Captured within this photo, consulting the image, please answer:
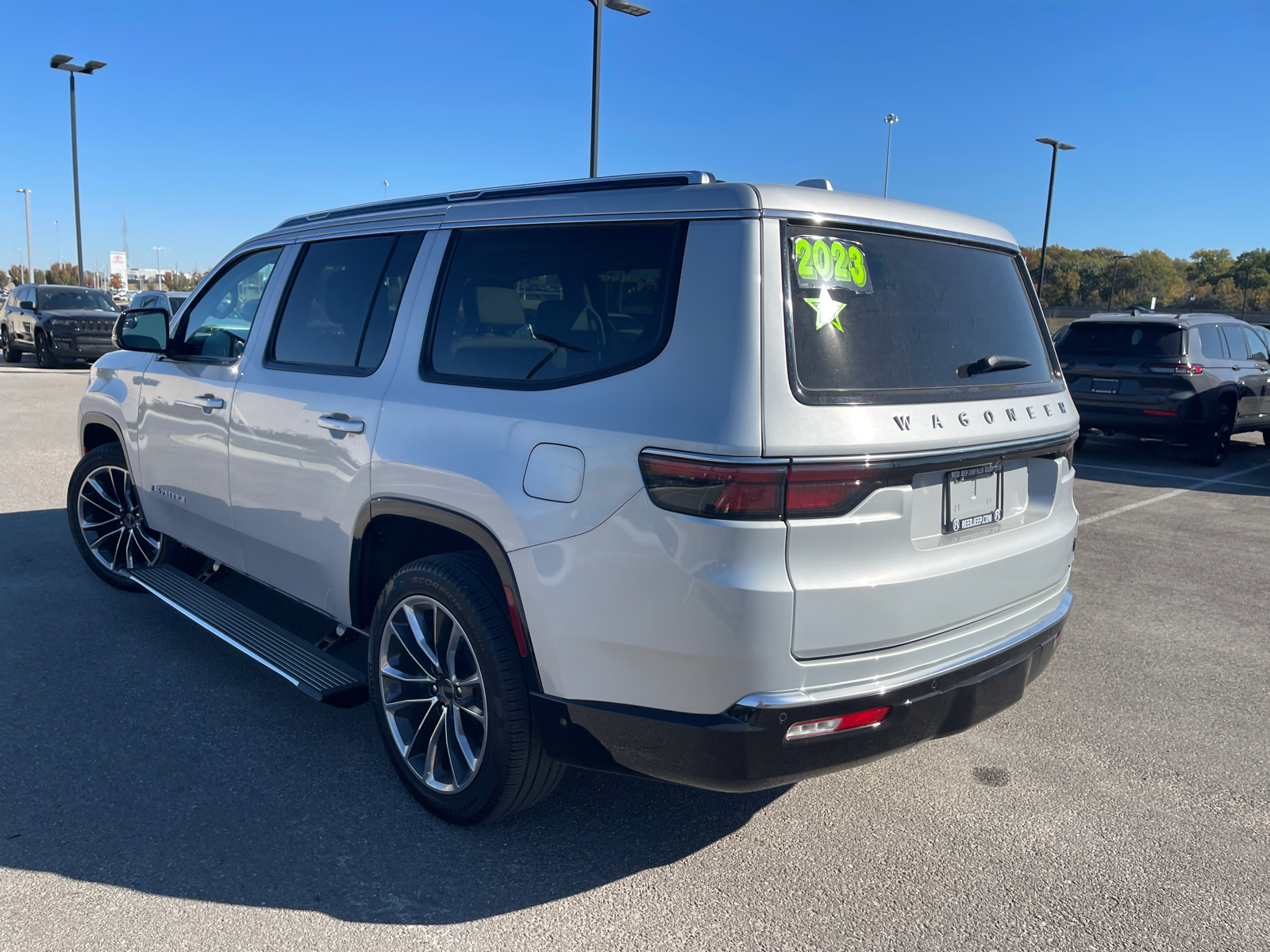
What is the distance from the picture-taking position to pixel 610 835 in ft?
9.75

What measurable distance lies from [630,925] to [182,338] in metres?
3.54

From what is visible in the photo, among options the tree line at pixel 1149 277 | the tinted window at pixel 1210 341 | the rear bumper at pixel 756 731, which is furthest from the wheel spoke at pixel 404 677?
the tree line at pixel 1149 277

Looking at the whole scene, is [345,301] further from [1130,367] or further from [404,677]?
[1130,367]

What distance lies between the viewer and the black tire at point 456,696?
2719mm

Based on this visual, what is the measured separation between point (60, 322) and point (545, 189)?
20.9 m

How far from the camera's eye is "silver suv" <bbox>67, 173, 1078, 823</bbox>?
7.55 ft

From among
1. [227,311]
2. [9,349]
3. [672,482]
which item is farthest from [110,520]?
[9,349]

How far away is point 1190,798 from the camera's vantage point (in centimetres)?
328

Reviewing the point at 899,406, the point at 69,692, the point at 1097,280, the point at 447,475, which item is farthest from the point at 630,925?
the point at 1097,280

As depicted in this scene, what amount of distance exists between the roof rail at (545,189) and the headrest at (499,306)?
0.33 meters

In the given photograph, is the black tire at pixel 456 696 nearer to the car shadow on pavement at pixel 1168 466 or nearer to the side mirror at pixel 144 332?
the side mirror at pixel 144 332

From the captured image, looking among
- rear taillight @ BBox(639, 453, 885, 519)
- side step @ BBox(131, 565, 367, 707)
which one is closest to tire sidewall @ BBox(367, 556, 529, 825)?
side step @ BBox(131, 565, 367, 707)

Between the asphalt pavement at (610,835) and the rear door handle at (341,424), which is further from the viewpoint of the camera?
the rear door handle at (341,424)

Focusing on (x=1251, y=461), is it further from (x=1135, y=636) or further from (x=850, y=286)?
(x=850, y=286)
